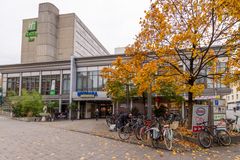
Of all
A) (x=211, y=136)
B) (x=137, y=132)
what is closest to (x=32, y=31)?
(x=137, y=132)

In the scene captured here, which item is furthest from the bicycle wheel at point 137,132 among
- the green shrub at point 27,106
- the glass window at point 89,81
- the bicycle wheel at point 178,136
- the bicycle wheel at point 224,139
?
the glass window at point 89,81

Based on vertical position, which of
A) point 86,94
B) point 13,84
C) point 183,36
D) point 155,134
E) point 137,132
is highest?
point 183,36

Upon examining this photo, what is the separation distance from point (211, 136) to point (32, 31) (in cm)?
5948

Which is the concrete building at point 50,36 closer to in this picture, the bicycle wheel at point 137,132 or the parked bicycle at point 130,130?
the parked bicycle at point 130,130

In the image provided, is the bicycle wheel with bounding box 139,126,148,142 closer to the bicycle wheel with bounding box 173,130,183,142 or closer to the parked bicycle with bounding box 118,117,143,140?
the parked bicycle with bounding box 118,117,143,140

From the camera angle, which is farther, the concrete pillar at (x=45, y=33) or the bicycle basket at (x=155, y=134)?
the concrete pillar at (x=45, y=33)

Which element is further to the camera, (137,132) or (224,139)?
(137,132)

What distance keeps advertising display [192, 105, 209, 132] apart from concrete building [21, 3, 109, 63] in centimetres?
4968

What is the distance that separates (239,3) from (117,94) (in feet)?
36.5

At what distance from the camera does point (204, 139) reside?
28.7 feet

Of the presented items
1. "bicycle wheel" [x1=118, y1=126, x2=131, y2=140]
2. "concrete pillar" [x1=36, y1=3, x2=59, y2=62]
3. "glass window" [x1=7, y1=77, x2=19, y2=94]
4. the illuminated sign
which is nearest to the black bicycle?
"bicycle wheel" [x1=118, y1=126, x2=131, y2=140]

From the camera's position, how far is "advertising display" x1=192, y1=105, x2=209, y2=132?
952cm

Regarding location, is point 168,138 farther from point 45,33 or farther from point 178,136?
point 45,33

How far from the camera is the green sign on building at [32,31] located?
2299 inches
